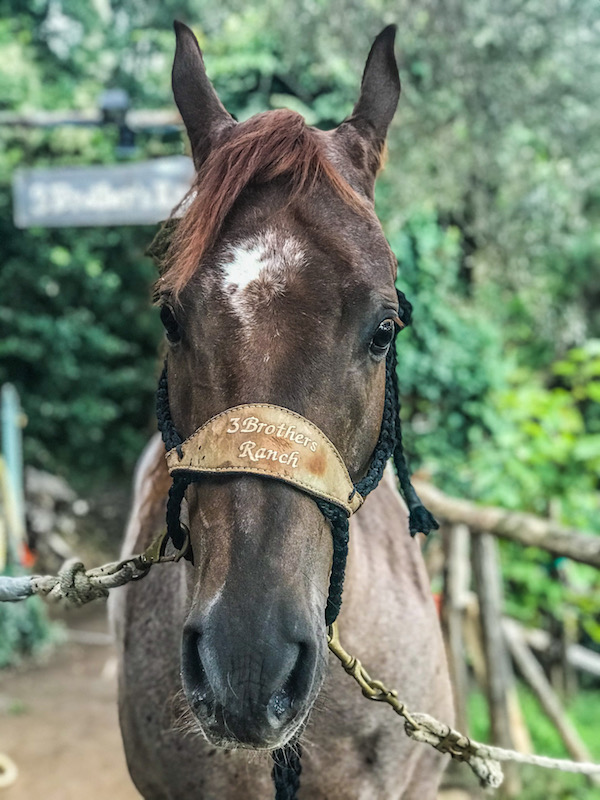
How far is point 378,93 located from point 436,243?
371 cm

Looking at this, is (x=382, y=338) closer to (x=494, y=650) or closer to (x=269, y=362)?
(x=269, y=362)

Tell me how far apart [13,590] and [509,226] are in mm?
4197

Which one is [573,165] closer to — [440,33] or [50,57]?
[440,33]

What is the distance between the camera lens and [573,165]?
4.64 metres

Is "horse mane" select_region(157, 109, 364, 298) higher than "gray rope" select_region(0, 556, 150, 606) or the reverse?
higher

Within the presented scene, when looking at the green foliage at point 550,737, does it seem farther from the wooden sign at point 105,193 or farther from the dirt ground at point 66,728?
the wooden sign at point 105,193

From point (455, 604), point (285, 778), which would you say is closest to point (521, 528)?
point (455, 604)

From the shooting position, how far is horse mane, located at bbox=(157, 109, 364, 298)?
4.41 ft

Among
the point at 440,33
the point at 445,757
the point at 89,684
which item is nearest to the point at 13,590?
the point at 445,757

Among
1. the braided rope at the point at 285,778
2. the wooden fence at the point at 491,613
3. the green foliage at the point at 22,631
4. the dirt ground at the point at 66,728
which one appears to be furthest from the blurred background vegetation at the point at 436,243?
the green foliage at the point at 22,631

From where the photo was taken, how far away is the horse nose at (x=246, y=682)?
1.07 metres

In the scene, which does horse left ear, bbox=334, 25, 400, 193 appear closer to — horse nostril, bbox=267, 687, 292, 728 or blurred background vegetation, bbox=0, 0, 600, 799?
blurred background vegetation, bbox=0, 0, 600, 799

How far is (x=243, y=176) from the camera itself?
4.50ft

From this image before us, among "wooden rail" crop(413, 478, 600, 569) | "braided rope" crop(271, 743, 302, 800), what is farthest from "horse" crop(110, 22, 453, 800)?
"wooden rail" crop(413, 478, 600, 569)
